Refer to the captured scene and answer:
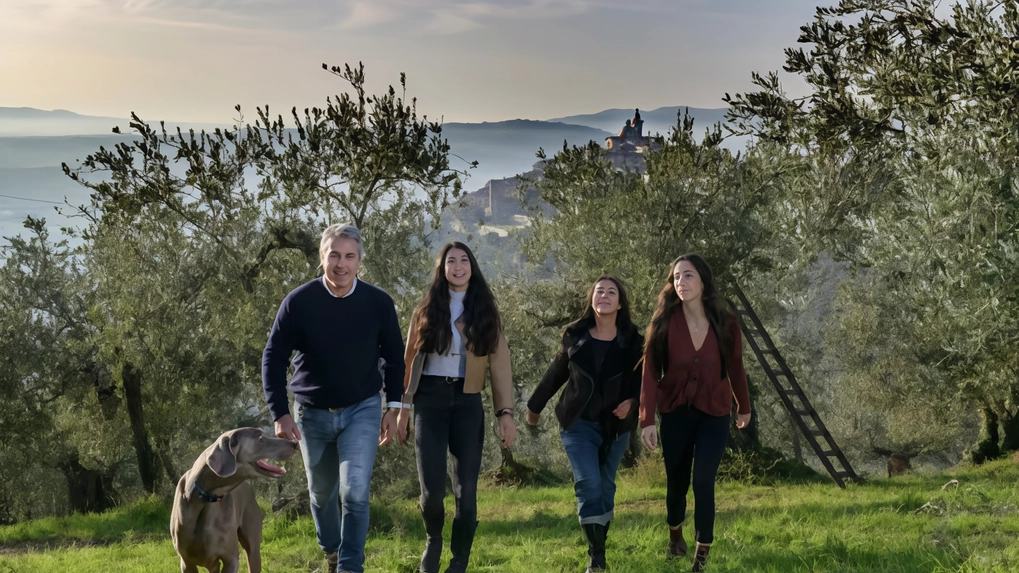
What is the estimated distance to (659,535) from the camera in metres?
7.93

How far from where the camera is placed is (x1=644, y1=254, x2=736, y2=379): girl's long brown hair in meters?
6.66

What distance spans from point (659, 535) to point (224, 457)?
4264mm

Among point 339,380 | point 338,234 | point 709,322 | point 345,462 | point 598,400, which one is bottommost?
point 345,462

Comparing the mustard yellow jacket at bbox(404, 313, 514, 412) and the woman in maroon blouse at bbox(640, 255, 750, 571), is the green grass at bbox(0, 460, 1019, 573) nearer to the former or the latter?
the woman in maroon blouse at bbox(640, 255, 750, 571)

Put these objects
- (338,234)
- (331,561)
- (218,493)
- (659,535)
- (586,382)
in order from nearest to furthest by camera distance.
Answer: (218,493) < (338,234) < (331,561) < (586,382) < (659,535)

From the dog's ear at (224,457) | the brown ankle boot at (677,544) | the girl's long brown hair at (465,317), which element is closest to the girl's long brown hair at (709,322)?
the girl's long brown hair at (465,317)

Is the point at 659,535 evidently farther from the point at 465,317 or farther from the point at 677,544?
the point at 465,317

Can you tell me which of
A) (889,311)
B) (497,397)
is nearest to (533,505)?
(497,397)

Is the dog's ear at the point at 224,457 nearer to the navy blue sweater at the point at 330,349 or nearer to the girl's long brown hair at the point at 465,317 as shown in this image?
the navy blue sweater at the point at 330,349

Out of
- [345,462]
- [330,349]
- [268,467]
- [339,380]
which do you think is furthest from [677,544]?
[268,467]

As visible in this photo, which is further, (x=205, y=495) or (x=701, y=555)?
(x=701, y=555)

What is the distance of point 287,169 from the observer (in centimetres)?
1659

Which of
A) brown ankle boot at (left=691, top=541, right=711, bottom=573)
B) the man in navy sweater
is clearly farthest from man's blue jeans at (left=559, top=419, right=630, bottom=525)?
the man in navy sweater

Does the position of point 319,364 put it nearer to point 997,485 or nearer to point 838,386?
point 997,485
